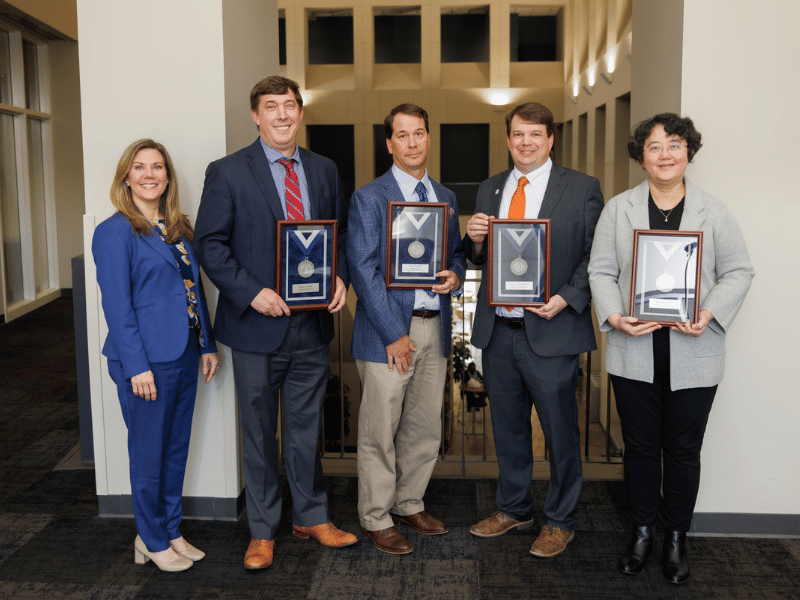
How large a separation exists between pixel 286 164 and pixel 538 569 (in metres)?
1.95

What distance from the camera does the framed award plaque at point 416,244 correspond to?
115 inches

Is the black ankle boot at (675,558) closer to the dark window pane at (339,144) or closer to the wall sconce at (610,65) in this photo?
the wall sconce at (610,65)

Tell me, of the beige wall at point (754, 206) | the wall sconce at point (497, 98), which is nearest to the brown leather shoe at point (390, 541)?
the beige wall at point (754, 206)

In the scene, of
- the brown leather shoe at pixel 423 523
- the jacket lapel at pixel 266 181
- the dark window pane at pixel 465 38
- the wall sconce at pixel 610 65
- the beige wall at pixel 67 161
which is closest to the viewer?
the jacket lapel at pixel 266 181

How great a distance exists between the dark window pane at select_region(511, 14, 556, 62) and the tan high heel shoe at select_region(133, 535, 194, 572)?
14076 millimetres

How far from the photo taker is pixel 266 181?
2893 millimetres

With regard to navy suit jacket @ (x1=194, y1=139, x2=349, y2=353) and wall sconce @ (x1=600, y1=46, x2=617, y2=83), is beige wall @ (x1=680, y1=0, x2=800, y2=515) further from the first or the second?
wall sconce @ (x1=600, y1=46, x2=617, y2=83)

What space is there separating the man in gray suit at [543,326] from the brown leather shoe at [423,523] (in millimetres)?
198

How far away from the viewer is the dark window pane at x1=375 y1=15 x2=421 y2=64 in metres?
15.1

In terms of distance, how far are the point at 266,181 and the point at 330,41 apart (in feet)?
43.8

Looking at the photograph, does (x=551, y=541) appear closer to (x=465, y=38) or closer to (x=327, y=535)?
(x=327, y=535)

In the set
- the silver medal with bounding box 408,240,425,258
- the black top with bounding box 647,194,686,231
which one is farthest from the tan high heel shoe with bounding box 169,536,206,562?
the black top with bounding box 647,194,686,231

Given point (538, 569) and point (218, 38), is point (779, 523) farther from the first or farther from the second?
point (218, 38)

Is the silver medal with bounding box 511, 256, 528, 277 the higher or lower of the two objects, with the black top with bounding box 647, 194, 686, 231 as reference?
lower
